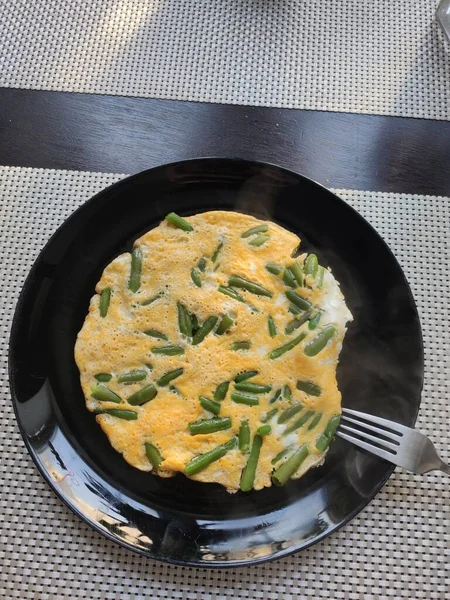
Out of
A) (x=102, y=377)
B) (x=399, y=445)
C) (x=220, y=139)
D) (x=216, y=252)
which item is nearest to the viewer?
(x=399, y=445)

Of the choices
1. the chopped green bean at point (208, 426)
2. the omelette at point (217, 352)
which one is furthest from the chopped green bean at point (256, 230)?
the chopped green bean at point (208, 426)

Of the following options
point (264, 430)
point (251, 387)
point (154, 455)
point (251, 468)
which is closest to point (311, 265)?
point (251, 387)

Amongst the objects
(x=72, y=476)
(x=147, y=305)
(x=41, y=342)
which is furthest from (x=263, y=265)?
(x=72, y=476)

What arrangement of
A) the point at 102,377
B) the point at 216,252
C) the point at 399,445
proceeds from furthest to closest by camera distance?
the point at 216,252 → the point at 102,377 → the point at 399,445

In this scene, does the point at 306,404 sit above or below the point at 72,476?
above

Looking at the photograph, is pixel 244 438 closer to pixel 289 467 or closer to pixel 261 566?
pixel 289 467

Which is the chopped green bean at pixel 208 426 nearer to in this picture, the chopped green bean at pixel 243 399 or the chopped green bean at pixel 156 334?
the chopped green bean at pixel 243 399

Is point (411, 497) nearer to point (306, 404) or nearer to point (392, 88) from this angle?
point (306, 404)
